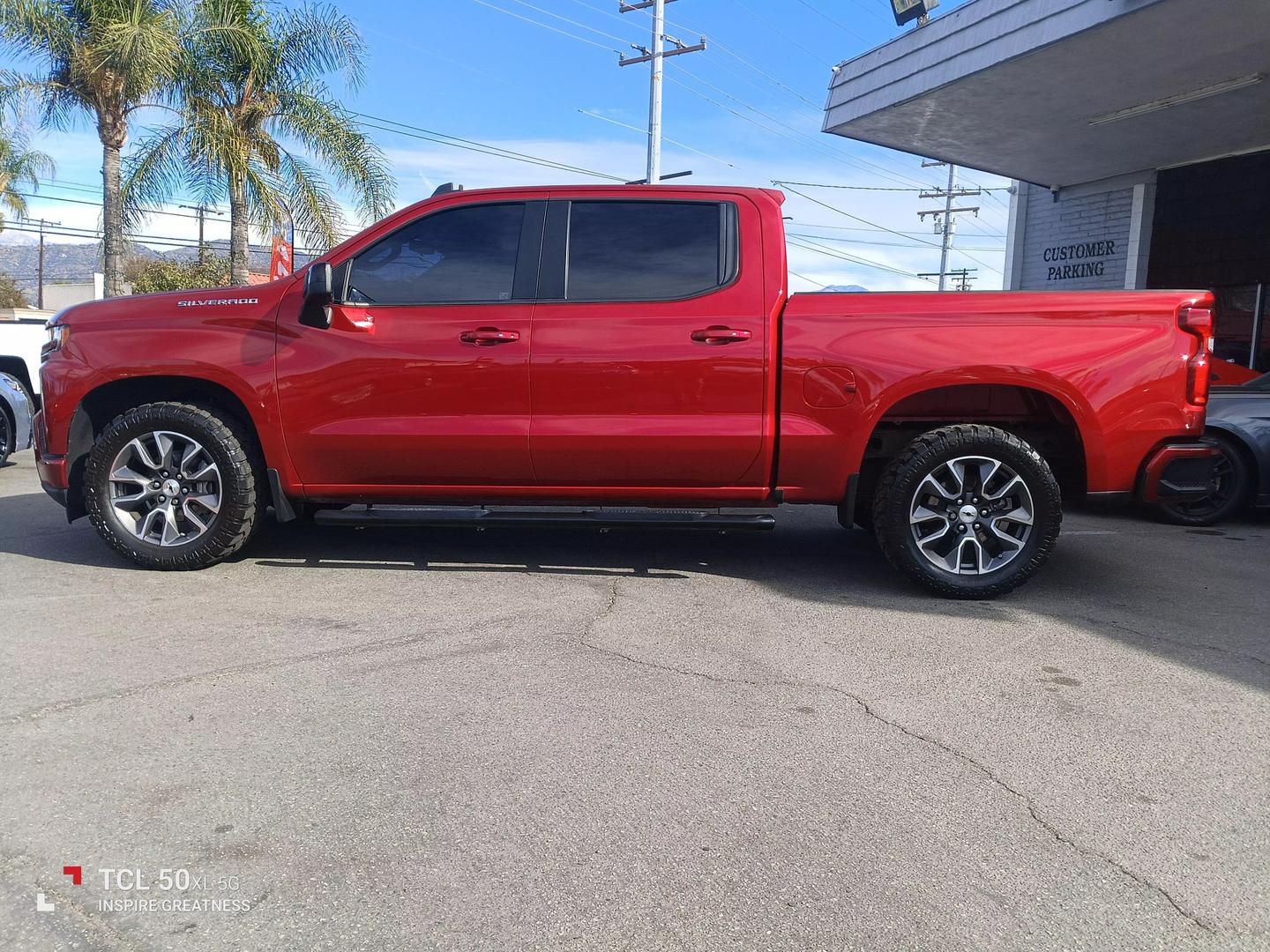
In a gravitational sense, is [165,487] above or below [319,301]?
below

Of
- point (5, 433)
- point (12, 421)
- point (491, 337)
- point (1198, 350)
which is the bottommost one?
point (5, 433)

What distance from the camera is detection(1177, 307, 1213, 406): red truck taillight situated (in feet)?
15.4

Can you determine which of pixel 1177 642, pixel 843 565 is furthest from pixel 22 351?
pixel 1177 642

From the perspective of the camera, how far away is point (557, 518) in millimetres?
4883

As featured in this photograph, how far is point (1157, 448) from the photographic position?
15.9 ft

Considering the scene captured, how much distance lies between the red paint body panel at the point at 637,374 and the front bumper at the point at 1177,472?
73mm

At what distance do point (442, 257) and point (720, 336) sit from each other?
4.95 ft

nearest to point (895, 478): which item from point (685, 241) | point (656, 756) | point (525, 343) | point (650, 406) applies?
point (650, 406)

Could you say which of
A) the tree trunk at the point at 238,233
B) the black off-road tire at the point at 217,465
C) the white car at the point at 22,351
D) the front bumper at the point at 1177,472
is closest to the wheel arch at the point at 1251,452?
the front bumper at the point at 1177,472

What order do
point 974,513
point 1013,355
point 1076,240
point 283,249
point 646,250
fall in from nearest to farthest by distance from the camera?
point 1013,355, point 974,513, point 646,250, point 1076,240, point 283,249

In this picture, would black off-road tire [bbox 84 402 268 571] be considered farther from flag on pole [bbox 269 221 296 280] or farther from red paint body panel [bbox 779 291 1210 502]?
flag on pole [bbox 269 221 296 280]

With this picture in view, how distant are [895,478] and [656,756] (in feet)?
7.71

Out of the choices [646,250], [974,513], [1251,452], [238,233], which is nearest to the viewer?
[974,513]

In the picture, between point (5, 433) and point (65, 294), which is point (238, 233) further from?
point (65, 294)
